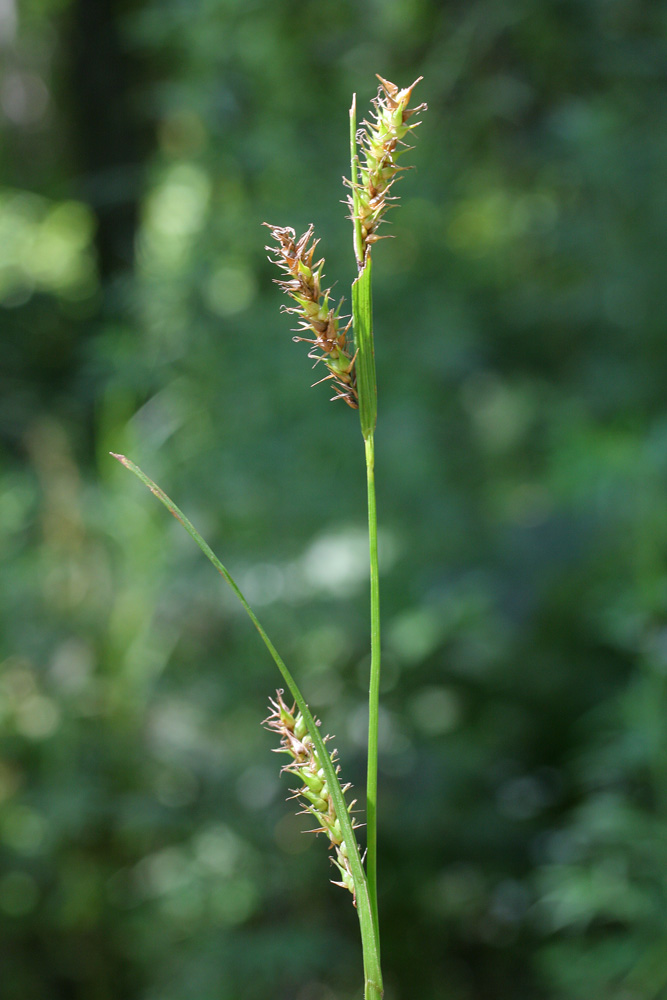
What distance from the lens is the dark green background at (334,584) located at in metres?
1.62

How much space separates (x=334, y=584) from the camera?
1.65 m

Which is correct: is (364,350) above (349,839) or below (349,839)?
above

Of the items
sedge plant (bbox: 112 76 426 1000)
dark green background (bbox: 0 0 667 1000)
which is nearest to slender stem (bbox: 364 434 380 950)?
sedge plant (bbox: 112 76 426 1000)

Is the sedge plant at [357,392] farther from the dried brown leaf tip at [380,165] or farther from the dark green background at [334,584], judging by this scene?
the dark green background at [334,584]

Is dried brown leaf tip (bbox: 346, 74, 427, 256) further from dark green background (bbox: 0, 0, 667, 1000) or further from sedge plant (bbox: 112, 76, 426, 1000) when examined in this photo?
dark green background (bbox: 0, 0, 667, 1000)

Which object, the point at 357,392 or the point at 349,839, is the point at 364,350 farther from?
the point at 349,839

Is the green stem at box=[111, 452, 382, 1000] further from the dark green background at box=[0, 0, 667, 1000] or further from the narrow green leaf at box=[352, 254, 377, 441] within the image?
the dark green background at box=[0, 0, 667, 1000]

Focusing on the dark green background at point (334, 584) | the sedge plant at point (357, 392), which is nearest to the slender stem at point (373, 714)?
the sedge plant at point (357, 392)

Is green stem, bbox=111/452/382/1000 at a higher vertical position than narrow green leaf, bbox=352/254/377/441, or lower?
lower

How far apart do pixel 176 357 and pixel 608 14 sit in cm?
150

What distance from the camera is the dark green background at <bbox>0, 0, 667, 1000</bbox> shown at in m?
1.62

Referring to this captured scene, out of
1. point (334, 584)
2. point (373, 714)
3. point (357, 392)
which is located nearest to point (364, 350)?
point (357, 392)

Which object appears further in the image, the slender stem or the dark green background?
the dark green background

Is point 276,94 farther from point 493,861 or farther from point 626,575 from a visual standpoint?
point 493,861
